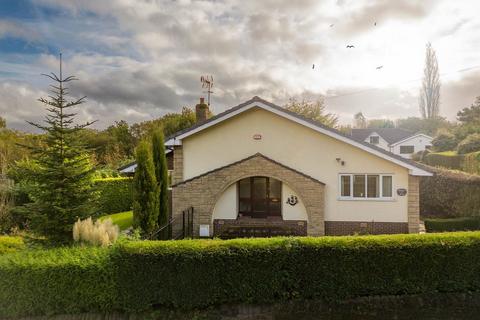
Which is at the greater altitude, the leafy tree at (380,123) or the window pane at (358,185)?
the leafy tree at (380,123)

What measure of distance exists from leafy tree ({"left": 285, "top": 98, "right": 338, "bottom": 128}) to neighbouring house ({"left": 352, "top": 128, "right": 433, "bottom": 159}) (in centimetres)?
1190

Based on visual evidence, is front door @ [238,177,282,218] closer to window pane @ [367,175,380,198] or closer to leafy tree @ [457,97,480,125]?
window pane @ [367,175,380,198]

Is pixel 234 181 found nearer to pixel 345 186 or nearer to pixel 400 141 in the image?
pixel 345 186

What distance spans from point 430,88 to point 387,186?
3315 inches

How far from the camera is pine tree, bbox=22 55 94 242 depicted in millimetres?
10250

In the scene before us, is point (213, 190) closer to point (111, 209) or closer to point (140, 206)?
point (140, 206)

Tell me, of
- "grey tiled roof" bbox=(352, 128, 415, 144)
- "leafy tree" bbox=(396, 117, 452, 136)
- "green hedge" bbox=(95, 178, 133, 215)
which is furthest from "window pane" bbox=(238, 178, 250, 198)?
"leafy tree" bbox=(396, 117, 452, 136)

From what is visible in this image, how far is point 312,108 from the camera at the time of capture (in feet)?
157

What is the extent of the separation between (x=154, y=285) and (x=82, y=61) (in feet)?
35.2

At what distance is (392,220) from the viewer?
14797mm

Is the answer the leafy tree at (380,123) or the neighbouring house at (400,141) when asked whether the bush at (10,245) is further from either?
the leafy tree at (380,123)

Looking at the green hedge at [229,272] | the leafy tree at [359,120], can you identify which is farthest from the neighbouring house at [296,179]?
the leafy tree at [359,120]

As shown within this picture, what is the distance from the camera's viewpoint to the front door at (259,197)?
1638cm

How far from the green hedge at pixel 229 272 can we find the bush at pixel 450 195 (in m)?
10.5
